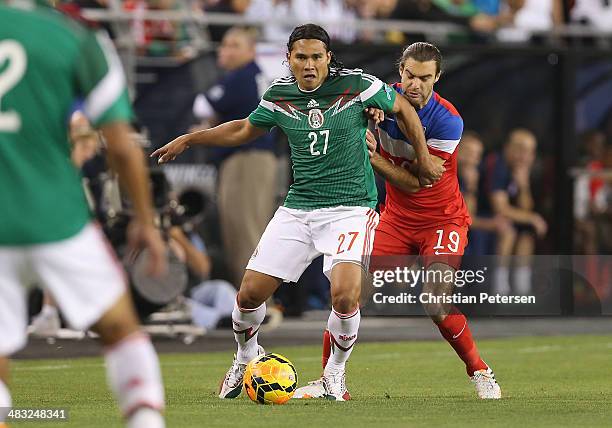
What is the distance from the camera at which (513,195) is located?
19.0 metres

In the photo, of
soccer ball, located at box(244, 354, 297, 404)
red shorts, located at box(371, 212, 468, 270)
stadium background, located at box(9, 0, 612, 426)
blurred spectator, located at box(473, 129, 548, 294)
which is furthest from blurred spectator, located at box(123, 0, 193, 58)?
soccer ball, located at box(244, 354, 297, 404)

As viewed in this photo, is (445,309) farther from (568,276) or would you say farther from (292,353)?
(568,276)

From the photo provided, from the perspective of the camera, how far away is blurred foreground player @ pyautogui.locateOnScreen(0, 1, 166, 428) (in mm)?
5777

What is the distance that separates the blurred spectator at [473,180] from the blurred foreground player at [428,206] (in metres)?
7.89

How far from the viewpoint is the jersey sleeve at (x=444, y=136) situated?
10.3 metres

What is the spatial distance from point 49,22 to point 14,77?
0.91 feet

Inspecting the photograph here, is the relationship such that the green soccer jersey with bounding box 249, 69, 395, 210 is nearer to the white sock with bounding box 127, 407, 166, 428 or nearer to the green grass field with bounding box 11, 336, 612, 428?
the green grass field with bounding box 11, 336, 612, 428

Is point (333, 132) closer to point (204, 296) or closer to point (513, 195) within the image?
point (204, 296)

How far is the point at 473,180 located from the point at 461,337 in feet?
28.8

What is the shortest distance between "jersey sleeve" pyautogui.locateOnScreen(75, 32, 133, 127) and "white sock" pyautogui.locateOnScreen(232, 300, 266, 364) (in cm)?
421

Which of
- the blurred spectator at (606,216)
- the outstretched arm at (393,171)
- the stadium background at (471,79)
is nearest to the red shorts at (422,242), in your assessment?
the outstretched arm at (393,171)

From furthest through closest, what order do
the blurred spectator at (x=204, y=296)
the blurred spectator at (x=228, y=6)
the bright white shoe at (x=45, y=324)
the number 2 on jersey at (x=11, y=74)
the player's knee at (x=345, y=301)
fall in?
1. the blurred spectator at (x=228, y=6)
2. the blurred spectator at (x=204, y=296)
3. the bright white shoe at (x=45, y=324)
4. the player's knee at (x=345, y=301)
5. the number 2 on jersey at (x=11, y=74)

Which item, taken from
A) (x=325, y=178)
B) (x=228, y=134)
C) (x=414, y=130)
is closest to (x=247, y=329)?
(x=325, y=178)

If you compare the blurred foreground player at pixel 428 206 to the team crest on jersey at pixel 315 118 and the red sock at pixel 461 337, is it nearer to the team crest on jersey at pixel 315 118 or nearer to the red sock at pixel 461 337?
the red sock at pixel 461 337
